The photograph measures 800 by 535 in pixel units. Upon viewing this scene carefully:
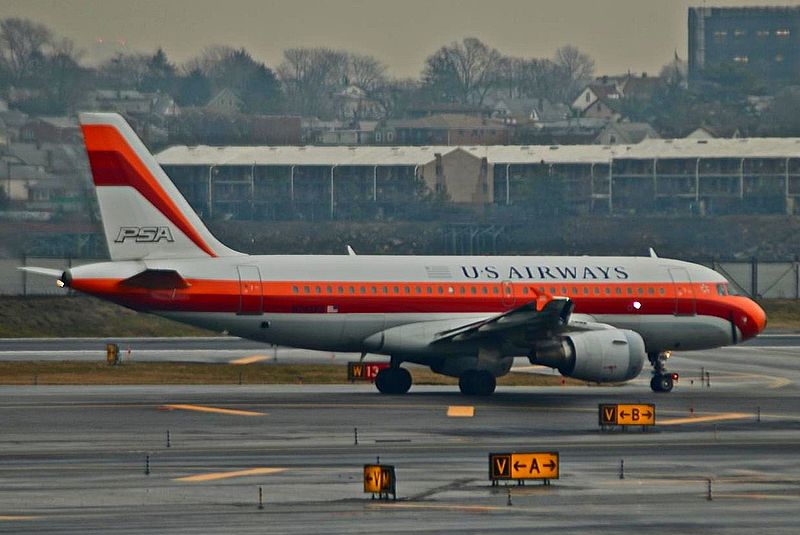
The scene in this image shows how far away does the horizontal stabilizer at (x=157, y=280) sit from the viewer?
5059 centimetres

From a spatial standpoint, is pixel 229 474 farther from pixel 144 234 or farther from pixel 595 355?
pixel 595 355

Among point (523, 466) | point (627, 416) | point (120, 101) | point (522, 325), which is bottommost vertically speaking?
point (627, 416)

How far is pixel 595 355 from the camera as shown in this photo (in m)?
51.3

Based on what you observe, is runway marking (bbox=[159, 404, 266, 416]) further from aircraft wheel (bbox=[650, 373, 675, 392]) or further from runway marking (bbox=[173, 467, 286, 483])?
aircraft wheel (bbox=[650, 373, 675, 392])

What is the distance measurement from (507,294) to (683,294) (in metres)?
6.38

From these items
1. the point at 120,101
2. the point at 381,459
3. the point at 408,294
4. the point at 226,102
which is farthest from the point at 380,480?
the point at 226,102

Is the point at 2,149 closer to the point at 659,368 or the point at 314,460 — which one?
the point at 659,368

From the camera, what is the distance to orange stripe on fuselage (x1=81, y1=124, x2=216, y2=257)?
51594 millimetres

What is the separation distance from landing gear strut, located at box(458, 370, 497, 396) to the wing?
4.17ft

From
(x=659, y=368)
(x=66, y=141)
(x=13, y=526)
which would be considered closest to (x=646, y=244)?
(x=66, y=141)

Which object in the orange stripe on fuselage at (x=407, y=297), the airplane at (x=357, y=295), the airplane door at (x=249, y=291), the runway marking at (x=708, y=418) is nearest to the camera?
the runway marking at (x=708, y=418)

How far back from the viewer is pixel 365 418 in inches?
1841

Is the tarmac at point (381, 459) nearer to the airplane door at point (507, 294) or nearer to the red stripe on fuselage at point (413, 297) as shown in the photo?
the red stripe on fuselage at point (413, 297)

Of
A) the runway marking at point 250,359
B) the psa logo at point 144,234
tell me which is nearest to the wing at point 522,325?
the psa logo at point 144,234
